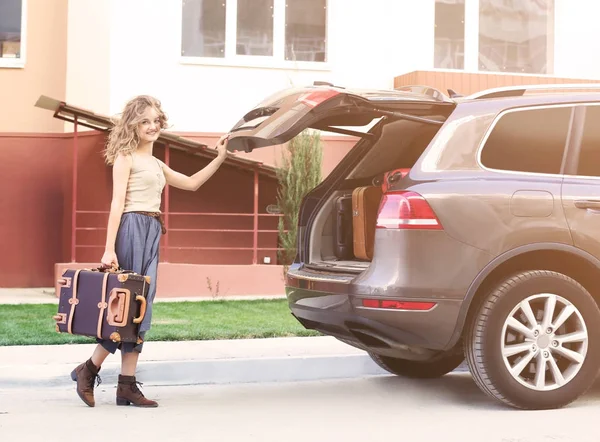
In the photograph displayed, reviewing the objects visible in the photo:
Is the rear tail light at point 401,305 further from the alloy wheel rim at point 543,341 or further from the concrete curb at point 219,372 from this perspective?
A: the concrete curb at point 219,372

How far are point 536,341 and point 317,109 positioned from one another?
1.97m

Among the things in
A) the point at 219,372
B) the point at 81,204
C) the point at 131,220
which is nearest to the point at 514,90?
the point at 131,220

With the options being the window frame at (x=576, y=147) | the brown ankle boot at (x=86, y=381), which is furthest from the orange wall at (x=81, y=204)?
the window frame at (x=576, y=147)

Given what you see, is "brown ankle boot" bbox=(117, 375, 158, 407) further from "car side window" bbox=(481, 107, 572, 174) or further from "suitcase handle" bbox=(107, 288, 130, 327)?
"car side window" bbox=(481, 107, 572, 174)

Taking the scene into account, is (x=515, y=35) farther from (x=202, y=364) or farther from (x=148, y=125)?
(x=148, y=125)

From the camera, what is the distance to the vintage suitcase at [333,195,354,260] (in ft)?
22.9

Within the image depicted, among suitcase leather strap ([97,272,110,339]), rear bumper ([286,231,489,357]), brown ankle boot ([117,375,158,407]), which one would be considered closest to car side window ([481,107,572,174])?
rear bumper ([286,231,489,357])

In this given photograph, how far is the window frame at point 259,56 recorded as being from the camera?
1633 centimetres

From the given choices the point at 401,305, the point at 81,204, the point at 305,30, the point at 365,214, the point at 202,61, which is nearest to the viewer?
the point at 401,305

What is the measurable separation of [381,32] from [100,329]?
1144 centimetres

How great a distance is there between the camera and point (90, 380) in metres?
6.63

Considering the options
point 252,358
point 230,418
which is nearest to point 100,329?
point 230,418

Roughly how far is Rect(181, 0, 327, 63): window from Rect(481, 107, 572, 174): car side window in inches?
409

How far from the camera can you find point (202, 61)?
16297 millimetres
